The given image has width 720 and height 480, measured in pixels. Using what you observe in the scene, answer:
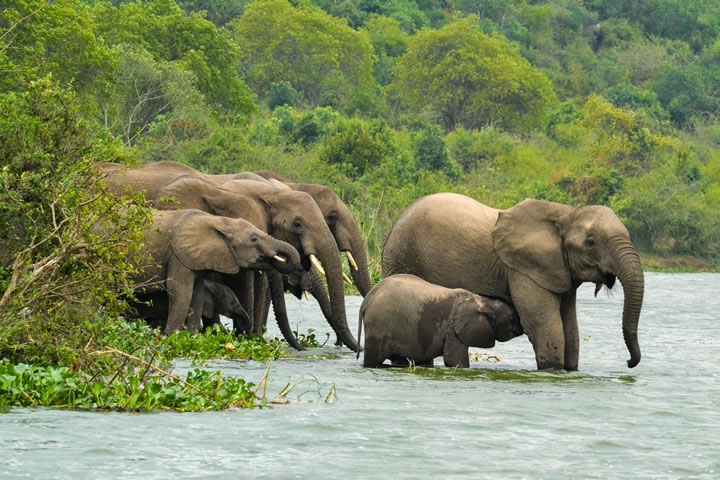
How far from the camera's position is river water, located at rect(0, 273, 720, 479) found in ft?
25.8

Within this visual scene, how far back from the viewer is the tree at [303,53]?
237ft

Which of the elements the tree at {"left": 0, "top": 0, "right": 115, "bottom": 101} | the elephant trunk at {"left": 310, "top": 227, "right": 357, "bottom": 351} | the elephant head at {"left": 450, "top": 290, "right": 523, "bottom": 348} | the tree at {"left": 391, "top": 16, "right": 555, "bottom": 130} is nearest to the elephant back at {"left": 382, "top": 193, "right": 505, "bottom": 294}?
the elephant head at {"left": 450, "top": 290, "right": 523, "bottom": 348}

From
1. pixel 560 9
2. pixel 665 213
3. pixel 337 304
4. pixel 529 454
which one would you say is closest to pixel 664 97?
pixel 560 9

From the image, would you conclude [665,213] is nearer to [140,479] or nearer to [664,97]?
[664,97]

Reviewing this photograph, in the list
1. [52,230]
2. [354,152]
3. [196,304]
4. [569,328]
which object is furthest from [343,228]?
[354,152]

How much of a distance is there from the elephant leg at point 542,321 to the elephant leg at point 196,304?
10.1 ft

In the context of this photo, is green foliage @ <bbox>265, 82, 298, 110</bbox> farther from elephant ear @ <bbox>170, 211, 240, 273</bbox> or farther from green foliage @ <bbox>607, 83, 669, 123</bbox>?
elephant ear @ <bbox>170, 211, 240, 273</bbox>

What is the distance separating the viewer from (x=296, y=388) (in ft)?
35.7

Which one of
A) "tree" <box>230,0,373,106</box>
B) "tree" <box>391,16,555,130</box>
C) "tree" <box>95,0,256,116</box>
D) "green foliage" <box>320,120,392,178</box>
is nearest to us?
"green foliage" <box>320,120,392,178</box>

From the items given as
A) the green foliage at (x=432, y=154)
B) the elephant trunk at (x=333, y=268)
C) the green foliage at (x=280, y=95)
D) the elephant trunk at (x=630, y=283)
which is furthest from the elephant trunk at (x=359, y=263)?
the green foliage at (x=280, y=95)

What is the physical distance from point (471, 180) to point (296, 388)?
38.5 m

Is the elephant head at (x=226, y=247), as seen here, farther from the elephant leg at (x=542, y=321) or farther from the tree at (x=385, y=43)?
the tree at (x=385, y=43)

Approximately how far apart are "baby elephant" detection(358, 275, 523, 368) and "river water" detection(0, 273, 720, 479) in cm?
22

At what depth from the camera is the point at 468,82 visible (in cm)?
7231
